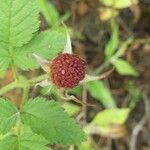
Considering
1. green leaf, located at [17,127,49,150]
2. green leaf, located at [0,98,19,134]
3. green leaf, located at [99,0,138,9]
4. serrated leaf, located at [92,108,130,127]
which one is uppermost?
green leaf, located at [0,98,19,134]

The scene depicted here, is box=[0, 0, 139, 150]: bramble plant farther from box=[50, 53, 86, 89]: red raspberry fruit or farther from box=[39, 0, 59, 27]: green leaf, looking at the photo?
box=[39, 0, 59, 27]: green leaf

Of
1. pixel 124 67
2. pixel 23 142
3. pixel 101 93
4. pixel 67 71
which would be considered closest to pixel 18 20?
pixel 67 71

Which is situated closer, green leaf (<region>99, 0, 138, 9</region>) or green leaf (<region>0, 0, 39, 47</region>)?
green leaf (<region>0, 0, 39, 47</region>)

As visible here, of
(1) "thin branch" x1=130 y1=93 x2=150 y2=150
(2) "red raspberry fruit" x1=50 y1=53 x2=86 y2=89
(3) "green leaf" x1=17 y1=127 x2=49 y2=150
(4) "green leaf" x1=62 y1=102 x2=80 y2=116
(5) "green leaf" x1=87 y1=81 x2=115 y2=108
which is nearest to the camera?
(2) "red raspberry fruit" x1=50 y1=53 x2=86 y2=89

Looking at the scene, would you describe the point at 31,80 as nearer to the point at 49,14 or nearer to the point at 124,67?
the point at 49,14

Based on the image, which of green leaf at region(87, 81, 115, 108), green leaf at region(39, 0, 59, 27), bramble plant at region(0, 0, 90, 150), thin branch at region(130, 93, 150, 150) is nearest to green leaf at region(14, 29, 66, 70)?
bramble plant at region(0, 0, 90, 150)

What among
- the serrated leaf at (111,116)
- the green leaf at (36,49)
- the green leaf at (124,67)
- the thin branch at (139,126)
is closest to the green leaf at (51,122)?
the green leaf at (36,49)

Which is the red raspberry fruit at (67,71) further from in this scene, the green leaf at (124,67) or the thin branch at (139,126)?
the thin branch at (139,126)
